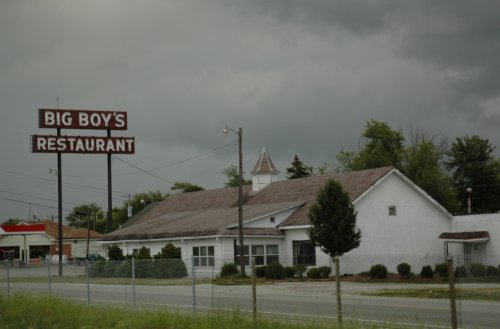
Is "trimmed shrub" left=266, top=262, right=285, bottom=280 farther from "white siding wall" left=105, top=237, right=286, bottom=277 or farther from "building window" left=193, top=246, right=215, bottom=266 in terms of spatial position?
"building window" left=193, top=246, right=215, bottom=266

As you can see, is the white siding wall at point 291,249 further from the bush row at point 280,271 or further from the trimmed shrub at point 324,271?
the trimmed shrub at point 324,271

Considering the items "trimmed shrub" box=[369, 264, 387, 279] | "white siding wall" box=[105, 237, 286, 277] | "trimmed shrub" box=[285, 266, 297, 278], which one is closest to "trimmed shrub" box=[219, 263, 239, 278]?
"white siding wall" box=[105, 237, 286, 277]

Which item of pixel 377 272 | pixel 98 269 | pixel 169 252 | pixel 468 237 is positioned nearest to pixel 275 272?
pixel 377 272

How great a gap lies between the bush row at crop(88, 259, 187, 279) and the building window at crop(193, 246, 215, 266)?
4.41 metres

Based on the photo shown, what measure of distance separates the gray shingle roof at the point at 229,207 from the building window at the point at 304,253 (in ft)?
4.30

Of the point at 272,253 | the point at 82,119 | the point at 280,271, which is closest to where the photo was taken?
the point at 280,271

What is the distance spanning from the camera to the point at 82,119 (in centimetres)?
6606

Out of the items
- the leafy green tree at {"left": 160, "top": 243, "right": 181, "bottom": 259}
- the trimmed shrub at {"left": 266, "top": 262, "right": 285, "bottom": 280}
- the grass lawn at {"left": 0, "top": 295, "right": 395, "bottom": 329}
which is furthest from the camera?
the leafy green tree at {"left": 160, "top": 243, "right": 181, "bottom": 259}

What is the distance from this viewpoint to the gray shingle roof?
5078cm

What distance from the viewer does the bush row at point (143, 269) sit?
41625mm

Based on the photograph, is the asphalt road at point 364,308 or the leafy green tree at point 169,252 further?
the leafy green tree at point 169,252

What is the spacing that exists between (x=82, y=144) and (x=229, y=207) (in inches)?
547

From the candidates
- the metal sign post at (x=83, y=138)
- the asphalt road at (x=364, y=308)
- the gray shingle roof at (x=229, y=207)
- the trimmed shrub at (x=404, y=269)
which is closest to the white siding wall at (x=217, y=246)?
the gray shingle roof at (x=229, y=207)

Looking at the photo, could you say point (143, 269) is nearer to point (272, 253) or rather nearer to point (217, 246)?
point (217, 246)
